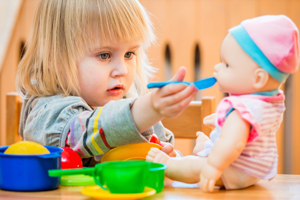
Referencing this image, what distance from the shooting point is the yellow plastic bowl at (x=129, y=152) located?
0.64 meters

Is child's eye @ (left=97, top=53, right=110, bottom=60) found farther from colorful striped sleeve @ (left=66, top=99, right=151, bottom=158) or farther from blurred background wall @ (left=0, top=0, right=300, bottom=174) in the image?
blurred background wall @ (left=0, top=0, right=300, bottom=174)

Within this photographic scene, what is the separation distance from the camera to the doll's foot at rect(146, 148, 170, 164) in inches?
23.0

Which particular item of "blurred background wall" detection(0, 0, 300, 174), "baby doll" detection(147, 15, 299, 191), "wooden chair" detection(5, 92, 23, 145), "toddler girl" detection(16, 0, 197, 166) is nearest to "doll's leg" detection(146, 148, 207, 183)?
"baby doll" detection(147, 15, 299, 191)

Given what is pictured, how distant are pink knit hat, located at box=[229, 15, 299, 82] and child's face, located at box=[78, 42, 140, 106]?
376mm

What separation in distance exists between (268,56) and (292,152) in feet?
4.51

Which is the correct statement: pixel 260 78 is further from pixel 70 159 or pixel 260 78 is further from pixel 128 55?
pixel 128 55

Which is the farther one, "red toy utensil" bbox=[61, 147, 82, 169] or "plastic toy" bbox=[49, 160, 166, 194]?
"red toy utensil" bbox=[61, 147, 82, 169]

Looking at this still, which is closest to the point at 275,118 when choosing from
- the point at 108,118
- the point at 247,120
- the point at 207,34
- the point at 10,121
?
the point at 247,120

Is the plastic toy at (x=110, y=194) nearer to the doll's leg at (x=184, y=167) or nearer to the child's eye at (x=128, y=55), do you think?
the doll's leg at (x=184, y=167)

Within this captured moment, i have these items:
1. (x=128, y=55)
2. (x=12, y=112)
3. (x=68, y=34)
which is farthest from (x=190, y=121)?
(x=12, y=112)

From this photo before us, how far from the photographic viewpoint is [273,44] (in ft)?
1.63

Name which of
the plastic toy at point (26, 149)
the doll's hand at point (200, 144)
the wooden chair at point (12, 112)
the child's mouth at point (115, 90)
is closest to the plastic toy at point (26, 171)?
the plastic toy at point (26, 149)

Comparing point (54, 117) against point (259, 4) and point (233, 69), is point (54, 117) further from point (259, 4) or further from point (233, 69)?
point (259, 4)

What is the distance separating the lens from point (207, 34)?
1.76m
